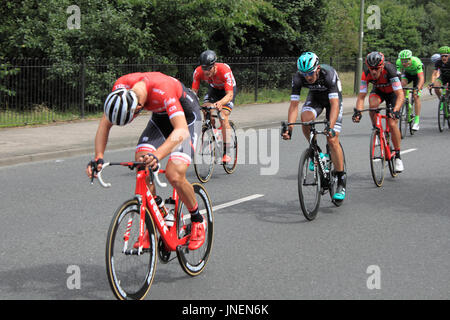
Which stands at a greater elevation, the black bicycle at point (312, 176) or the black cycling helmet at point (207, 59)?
the black cycling helmet at point (207, 59)

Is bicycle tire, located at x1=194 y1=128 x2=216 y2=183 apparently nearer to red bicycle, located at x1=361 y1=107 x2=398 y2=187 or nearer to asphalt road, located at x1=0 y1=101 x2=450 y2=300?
asphalt road, located at x1=0 y1=101 x2=450 y2=300

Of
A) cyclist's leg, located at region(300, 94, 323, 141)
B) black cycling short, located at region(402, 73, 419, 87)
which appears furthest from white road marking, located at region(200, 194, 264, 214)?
black cycling short, located at region(402, 73, 419, 87)

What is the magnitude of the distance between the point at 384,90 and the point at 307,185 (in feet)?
10.7

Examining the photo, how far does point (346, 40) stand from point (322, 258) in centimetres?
3998

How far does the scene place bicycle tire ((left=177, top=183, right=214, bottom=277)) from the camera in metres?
4.99

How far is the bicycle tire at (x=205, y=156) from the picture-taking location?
30.7 feet

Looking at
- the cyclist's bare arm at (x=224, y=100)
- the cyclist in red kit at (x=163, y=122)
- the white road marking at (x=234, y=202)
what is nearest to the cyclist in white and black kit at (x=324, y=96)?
the white road marking at (x=234, y=202)

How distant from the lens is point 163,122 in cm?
522

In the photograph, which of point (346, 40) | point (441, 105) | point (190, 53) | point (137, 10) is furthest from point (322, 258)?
point (346, 40)

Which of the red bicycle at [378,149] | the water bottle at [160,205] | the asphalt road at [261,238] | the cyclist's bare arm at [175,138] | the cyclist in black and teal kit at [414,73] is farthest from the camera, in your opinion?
the cyclist in black and teal kit at [414,73]

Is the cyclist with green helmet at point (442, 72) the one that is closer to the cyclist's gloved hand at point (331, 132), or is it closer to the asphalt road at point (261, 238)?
the asphalt road at point (261, 238)

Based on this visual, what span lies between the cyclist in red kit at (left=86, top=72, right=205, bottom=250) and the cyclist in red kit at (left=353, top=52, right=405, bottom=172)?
3.99 meters

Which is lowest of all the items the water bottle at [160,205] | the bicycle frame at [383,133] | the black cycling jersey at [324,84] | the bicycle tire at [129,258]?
the bicycle tire at [129,258]

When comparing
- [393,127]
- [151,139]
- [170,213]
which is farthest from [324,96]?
[170,213]
